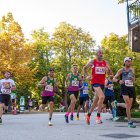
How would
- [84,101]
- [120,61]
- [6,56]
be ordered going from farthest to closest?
[120,61] < [6,56] < [84,101]

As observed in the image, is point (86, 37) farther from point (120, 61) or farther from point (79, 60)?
point (120, 61)

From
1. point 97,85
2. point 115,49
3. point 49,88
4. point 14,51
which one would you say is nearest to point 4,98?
point 49,88

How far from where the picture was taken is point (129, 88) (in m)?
11.0

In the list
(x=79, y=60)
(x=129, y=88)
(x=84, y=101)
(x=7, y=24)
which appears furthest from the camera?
(x=79, y=60)

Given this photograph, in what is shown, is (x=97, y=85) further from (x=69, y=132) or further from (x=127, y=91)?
(x=69, y=132)

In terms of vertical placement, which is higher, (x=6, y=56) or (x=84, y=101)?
(x=6, y=56)

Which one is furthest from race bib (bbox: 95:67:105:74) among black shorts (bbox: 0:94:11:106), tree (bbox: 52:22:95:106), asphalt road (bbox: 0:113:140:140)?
tree (bbox: 52:22:95:106)

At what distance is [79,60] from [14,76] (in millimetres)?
21328

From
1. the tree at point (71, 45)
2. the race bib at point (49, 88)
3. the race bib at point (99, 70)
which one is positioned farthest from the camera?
the tree at point (71, 45)

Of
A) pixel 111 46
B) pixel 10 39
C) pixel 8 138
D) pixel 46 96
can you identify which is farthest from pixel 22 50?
pixel 8 138

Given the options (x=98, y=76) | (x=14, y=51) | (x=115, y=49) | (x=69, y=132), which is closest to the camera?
(x=69, y=132)

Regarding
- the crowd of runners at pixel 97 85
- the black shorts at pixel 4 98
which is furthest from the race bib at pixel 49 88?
the black shorts at pixel 4 98

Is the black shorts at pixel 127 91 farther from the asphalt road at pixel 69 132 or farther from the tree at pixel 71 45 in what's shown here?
the tree at pixel 71 45

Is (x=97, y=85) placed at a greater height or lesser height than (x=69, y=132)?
greater
